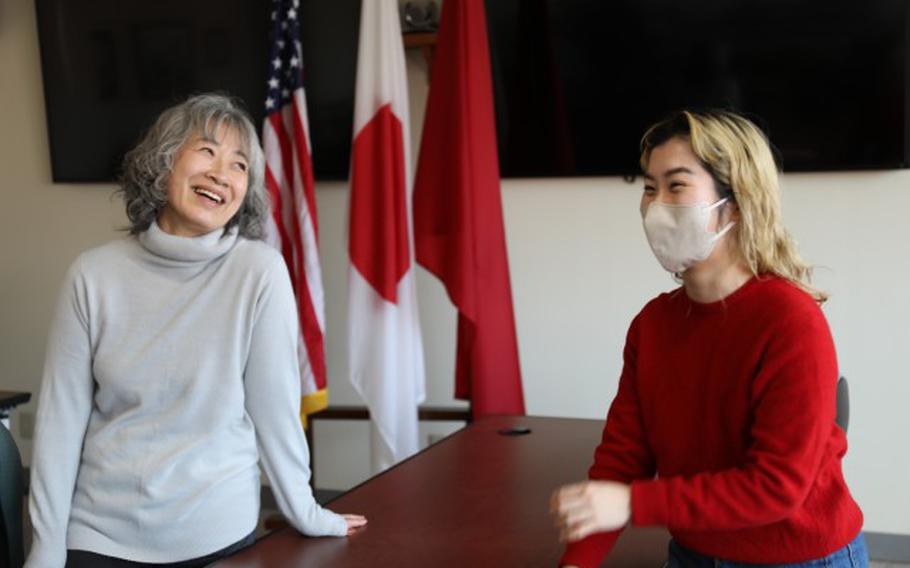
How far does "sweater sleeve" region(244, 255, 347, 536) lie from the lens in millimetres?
1868

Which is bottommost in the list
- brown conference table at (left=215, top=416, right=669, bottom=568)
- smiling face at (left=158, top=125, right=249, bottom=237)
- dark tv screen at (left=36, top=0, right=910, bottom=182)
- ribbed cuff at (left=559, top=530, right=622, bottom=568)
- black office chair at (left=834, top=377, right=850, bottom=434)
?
brown conference table at (left=215, top=416, right=669, bottom=568)

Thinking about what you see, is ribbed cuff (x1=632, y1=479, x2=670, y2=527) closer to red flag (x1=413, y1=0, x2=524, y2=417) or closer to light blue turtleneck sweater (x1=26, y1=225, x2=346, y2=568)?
light blue turtleneck sweater (x1=26, y1=225, x2=346, y2=568)

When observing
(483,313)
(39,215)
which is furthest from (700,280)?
(39,215)

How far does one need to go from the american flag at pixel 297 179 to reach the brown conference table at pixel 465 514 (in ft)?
3.58

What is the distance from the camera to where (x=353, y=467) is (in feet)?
13.8

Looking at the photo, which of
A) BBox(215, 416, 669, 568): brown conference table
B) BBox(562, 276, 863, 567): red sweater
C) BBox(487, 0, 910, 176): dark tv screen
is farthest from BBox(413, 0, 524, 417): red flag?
BBox(562, 276, 863, 567): red sweater

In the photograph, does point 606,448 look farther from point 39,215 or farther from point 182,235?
point 39,215

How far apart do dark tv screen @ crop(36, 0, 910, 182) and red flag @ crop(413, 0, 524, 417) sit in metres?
0.35

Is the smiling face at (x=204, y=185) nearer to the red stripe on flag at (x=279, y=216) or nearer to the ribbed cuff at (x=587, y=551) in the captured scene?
the ribbed cuff at (x=587, y=551)

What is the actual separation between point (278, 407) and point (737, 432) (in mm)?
826

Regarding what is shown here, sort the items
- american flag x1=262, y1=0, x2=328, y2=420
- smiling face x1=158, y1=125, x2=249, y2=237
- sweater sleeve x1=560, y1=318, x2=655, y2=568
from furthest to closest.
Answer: american flag x1=262, y1=0, x2=328, y2=420
smiling face x1=158, y1=125, x2=249, y2=237
sweater sleeve x1=560, y1=318, x2=655, y2=568

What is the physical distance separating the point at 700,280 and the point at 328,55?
2.67 metres

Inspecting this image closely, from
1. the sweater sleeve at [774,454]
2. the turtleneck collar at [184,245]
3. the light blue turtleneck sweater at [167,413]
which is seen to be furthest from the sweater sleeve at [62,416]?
the sweater sleeve at [774,454]

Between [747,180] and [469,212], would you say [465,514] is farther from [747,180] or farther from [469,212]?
[469,212]
